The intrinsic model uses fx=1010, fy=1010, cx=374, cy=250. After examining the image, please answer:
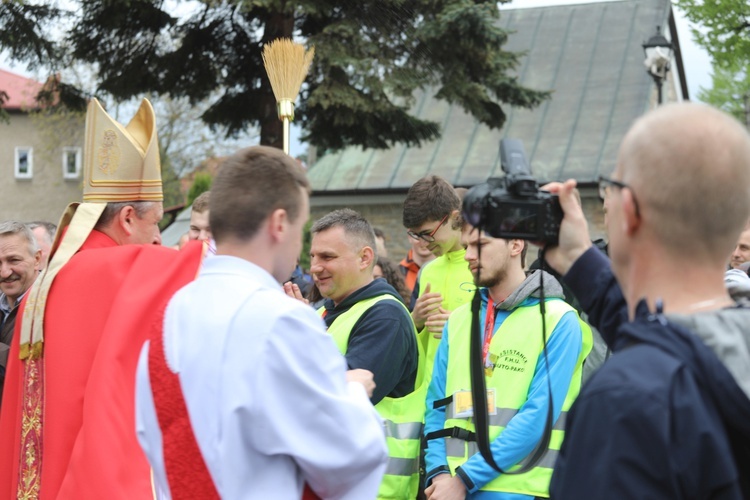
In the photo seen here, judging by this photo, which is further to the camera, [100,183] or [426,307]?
[426,307]

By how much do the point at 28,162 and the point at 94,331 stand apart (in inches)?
1799

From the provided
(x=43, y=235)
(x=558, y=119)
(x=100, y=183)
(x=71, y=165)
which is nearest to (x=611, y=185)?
(x=100, y=183)

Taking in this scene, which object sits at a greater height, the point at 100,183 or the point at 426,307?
the point at 100,183

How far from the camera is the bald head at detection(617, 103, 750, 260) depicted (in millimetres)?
2027

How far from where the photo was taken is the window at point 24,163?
154 ft

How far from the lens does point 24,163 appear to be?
155ft

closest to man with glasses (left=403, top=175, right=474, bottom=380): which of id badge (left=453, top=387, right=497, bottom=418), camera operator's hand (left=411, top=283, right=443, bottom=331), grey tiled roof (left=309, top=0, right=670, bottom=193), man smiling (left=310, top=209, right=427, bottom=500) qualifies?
camera operator's hand (left=411, top=283, right=443, bottom=331)

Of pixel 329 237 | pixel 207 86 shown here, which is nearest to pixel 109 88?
pixel 207 86

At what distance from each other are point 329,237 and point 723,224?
3.13 metres

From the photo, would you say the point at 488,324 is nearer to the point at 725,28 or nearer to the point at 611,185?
the point at 611,185

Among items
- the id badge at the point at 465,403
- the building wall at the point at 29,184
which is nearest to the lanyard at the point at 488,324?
the id badge at the point at 465,403

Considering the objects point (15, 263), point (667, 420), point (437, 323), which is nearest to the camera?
point (667, 420)

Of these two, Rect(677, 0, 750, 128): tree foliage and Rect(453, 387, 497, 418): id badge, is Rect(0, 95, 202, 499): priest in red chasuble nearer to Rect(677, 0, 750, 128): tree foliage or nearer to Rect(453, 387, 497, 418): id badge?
Rect(453, 387, 497, 418): id badge

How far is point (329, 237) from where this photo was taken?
5.07 m
